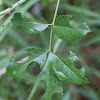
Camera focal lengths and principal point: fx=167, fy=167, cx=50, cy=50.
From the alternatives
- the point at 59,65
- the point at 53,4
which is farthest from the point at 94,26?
the point at 59,65

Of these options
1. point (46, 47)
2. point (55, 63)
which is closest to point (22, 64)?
point (55, 63)

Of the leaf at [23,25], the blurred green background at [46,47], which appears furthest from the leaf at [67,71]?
the blurred green background at [46,47]

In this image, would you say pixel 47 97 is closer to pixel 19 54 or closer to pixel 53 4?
pixel 19 54

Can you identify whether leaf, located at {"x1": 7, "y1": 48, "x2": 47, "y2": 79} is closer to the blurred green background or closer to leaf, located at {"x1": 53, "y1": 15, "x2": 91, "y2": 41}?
leaf, located at {"x1": 53, "y1": 15, "x2": 91, "y2": 41}

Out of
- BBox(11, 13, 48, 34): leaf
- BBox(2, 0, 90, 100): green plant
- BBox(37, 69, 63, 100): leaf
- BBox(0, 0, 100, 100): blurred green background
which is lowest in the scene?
BBox(0, 0, 100, 100): blurred green background

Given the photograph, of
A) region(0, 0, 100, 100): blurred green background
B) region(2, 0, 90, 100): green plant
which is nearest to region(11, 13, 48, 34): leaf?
region(2, 0, 90, 100): green plant

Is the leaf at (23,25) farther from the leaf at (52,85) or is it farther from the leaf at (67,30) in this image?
the leaf at (52,85)
